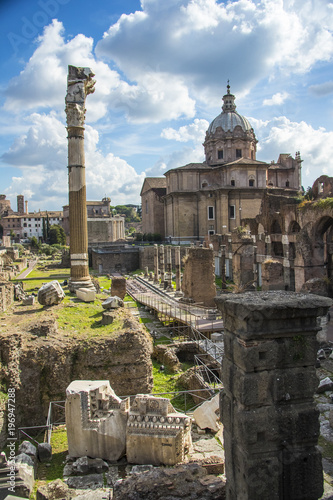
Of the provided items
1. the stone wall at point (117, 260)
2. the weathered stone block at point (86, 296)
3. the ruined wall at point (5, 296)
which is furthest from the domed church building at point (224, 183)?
the ruined wall at point (5, 296)

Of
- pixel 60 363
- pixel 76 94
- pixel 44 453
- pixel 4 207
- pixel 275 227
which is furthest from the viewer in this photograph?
pixel 4 207

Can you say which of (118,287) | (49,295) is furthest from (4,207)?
(49,295)

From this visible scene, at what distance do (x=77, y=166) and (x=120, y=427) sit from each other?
10351 mm

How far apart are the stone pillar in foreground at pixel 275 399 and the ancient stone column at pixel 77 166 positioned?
1127 cm

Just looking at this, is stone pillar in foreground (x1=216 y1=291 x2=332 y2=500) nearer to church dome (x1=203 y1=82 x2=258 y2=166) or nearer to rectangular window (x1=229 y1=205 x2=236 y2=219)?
rectangular window (x1=229 y1=205 x2=236 y2=219)

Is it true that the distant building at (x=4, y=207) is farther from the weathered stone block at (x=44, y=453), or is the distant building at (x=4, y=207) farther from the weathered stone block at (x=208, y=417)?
the weathered stone block at (x=208, y=417)

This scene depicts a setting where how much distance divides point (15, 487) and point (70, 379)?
8.78ft

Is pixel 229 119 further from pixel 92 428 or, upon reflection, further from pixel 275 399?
pixel 275 399

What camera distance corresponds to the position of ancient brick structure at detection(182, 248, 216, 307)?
57.1 feet

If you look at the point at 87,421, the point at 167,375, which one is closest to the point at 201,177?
the point at 167,375

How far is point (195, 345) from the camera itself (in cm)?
1223

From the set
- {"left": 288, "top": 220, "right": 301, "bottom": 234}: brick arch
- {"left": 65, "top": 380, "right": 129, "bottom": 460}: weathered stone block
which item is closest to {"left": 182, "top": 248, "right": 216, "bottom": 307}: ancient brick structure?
{"left": 288, "top": 220, "right": 301, "bottom": 234}: brick arch

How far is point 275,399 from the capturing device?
3.59 m

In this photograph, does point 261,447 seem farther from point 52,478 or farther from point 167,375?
point 167,375
